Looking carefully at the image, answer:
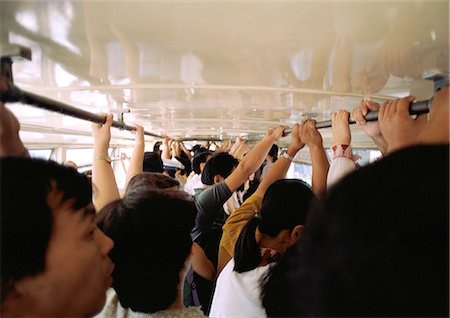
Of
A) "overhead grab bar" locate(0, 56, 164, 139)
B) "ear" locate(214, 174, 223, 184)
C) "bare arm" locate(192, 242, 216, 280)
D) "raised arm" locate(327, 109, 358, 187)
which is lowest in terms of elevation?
"bare arm" locate(192, 242, 216, 280)

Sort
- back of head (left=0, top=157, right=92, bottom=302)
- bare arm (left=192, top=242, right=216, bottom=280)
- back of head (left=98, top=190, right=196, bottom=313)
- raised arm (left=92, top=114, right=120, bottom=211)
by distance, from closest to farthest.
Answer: back of head (left=0, top=157, right=92, bottom=302), back of head (left=98, top=190, right=196, bottom=313), raised arm (left=92, top=114, right=120, bottom=211), bare arm (left=192, top=242, right=216, bottom=280)

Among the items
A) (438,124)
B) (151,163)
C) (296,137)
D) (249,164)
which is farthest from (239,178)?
(151,163)

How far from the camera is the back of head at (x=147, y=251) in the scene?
35.2 inches

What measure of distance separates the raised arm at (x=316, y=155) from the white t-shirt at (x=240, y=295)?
51 cm

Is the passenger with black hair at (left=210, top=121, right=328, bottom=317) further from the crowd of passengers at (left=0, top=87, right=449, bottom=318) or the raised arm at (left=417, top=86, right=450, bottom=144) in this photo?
the raised arm at (left=417, top=86, right=450, bottom=144)

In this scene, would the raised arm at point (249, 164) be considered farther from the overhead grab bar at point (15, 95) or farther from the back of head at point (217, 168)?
the overhead grab bar at point (15, 95)

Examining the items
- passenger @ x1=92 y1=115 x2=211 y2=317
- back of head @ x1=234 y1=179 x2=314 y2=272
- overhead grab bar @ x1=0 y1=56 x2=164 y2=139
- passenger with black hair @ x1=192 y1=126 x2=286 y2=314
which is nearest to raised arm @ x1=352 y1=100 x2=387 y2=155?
back of head @ x1=234 y1=179 x2=314 y2=272

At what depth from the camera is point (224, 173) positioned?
2496 mm

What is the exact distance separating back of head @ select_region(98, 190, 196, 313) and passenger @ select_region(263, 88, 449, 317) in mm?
492

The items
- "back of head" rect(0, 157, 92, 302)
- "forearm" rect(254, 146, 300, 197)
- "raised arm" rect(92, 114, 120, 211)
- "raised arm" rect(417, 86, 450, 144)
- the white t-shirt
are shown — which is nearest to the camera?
"back of head" rect(0, 157, 92, 302)

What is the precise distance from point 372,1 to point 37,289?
3.26ft

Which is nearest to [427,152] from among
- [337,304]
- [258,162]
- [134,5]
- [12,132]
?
[337,304]

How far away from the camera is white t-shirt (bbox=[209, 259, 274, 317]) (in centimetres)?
102

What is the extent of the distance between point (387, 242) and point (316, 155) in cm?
108
